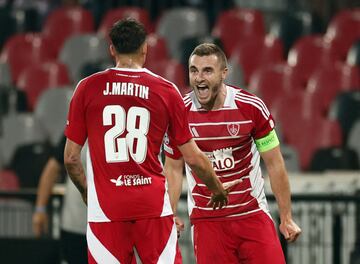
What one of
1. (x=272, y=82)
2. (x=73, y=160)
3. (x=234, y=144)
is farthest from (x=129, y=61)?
(x=272, y=82)

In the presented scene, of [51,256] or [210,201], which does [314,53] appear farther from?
[210,201]

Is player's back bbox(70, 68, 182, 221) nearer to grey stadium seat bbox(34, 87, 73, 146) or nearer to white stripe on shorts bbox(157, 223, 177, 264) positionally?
white stripe on shorts bbox(157, 223, 177, 264)

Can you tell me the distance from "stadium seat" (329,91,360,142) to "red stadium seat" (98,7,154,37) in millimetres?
3263

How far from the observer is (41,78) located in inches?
570

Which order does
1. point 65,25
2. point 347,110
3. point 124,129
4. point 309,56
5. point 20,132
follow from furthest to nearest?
point 65,25, point 309,56, point 20,132, point 347,110, point 124,129

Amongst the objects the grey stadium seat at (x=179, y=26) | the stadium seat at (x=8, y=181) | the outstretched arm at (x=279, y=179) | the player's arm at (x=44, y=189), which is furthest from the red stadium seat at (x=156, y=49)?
the outstretched arm at (x=279, y=179)

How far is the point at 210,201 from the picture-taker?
7469 millimetres

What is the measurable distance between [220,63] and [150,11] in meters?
8.55

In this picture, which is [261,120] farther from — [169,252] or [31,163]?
[31,163]

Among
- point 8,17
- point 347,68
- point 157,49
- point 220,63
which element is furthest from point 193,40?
point 220,63

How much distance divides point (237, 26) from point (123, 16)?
1419mm

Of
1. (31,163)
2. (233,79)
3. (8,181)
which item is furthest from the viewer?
(233,79)

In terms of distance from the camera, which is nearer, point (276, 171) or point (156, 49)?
point (276, 171)

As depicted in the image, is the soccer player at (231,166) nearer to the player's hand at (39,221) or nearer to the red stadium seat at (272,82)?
the player's hand at (39,221)
